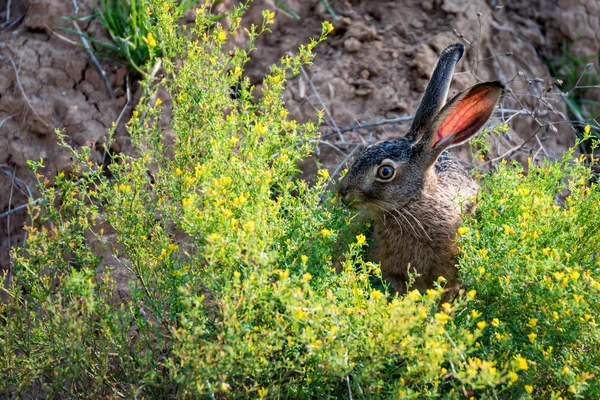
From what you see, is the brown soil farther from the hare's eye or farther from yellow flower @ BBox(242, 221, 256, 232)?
yellow flower @ BBox(242, 221, 256, 232)

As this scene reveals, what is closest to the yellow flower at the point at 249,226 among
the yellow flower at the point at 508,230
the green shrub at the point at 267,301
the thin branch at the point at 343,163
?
the green shrub at the point at 267,301

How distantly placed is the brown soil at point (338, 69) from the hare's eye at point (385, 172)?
1084mm

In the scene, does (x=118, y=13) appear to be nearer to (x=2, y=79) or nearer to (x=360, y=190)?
(x=2, y=79)

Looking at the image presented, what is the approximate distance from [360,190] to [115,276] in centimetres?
171

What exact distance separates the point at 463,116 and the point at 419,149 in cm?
31

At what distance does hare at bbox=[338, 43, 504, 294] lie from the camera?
4.09m

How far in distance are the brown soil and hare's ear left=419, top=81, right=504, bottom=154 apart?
102cm

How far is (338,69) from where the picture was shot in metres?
5.70

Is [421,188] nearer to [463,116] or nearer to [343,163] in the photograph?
[463,116]

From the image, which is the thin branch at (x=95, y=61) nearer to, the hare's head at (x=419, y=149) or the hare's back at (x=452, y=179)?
the hare's head at (x=419, y=149)

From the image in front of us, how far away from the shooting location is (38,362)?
11.5ft

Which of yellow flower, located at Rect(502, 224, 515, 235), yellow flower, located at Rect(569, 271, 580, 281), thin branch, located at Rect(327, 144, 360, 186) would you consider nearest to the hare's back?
thin branch, located at Rect(327, 144, 360, 186)

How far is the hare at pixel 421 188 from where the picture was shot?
4094 millimetres

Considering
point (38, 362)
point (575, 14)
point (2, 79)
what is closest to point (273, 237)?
point (38, 362)
